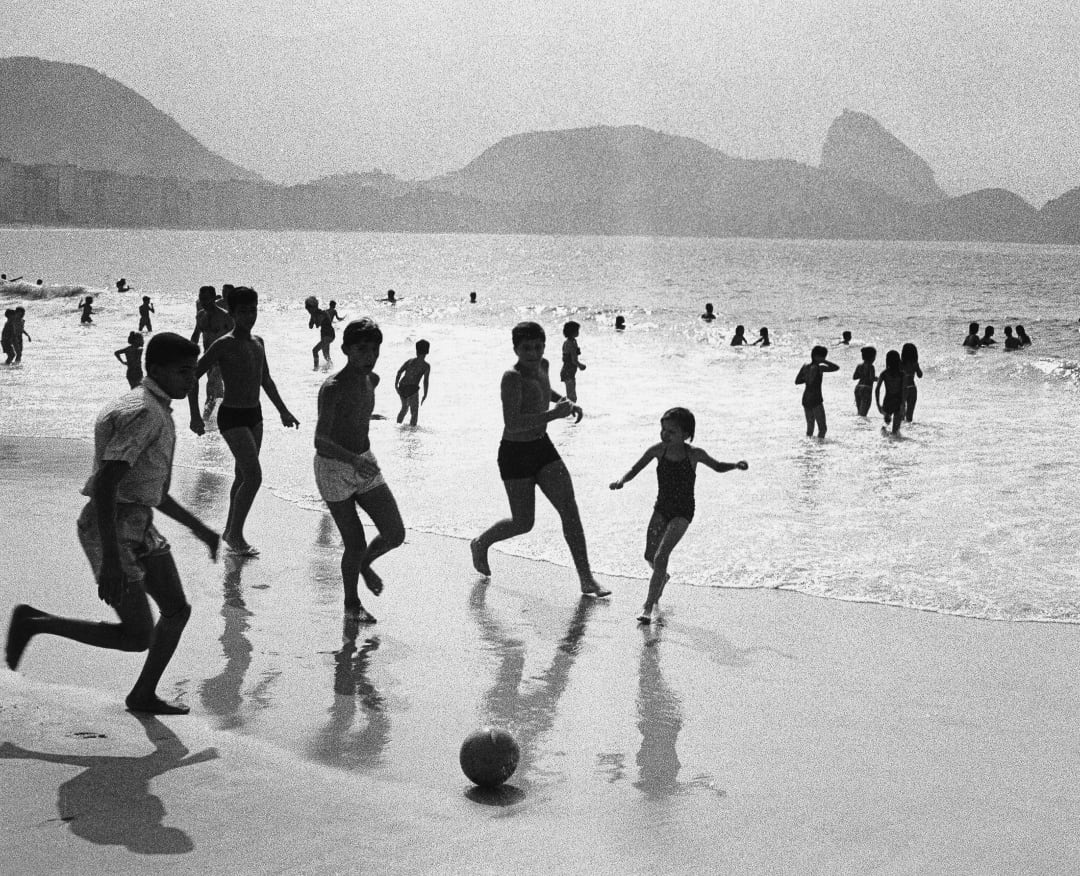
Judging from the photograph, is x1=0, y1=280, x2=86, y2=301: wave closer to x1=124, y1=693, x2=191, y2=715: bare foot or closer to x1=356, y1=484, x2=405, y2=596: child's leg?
x1=356, y1=484, x2=405, y2=596: child's leg

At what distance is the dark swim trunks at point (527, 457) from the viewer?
8.30 metres

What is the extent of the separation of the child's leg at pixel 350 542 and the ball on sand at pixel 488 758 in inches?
97.3

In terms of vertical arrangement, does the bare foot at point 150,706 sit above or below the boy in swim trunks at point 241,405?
below

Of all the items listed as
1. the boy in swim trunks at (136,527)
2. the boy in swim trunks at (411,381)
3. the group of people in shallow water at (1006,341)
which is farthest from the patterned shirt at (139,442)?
the group of people in shallow water at (1006,341)

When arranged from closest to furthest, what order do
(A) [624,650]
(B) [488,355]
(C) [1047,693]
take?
(C) [1047,693], (A) [624,650], (B) [488,355]

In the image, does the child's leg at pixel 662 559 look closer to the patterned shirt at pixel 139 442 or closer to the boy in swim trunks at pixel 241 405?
the boy in swim trunks at pixel 241 405

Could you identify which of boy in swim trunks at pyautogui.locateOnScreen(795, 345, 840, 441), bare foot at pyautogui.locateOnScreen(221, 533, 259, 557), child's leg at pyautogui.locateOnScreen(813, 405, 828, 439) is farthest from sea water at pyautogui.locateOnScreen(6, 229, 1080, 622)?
bare foot at pyautogui.locateOnScreen(221, 533, 259, 557)

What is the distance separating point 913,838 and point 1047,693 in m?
2.27

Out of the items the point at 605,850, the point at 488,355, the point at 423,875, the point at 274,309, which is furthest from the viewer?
the point at 274,309

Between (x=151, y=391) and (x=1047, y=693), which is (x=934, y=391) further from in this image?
(x=151, y=391)

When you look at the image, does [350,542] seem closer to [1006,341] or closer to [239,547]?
[239,547]

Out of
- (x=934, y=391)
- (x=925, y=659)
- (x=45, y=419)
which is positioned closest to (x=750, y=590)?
(x=925, y=659)

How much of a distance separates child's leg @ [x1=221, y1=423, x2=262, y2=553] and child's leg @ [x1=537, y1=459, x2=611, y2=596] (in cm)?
209

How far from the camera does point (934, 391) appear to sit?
84.0ft
